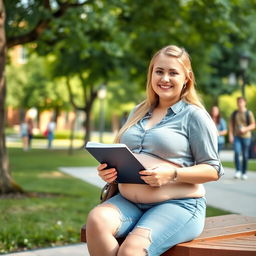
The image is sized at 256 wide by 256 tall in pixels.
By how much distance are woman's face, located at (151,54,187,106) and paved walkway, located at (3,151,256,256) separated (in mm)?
2281

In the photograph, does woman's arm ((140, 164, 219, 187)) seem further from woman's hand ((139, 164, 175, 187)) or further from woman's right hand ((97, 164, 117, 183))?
woman's right hand ((97, 164, 117, 183))

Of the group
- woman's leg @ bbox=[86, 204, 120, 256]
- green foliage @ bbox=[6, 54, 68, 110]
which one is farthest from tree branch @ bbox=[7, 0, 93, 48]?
green foliage @ bbox=[6, 54, 68, 110]

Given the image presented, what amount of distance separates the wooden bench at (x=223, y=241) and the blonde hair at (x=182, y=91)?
77 centimetres

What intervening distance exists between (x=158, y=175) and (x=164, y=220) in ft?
0.80

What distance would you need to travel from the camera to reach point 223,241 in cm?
317

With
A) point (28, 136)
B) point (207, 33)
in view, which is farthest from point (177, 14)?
point (28, 136)

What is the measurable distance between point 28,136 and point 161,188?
1038 inches

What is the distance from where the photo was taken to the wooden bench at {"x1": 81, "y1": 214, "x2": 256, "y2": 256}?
9.64 feet

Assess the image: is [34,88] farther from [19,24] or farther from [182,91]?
[182,91]

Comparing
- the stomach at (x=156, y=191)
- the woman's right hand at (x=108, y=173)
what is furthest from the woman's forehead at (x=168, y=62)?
the woman's right hand at (x=108, y=173)

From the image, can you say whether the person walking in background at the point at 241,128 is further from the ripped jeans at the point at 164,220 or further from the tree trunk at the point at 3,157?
the ripped jeans at the point at 164,220

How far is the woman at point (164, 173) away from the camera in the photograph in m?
2.98

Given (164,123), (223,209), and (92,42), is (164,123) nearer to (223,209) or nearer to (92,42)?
(223,209)

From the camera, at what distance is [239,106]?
12.4 metres
